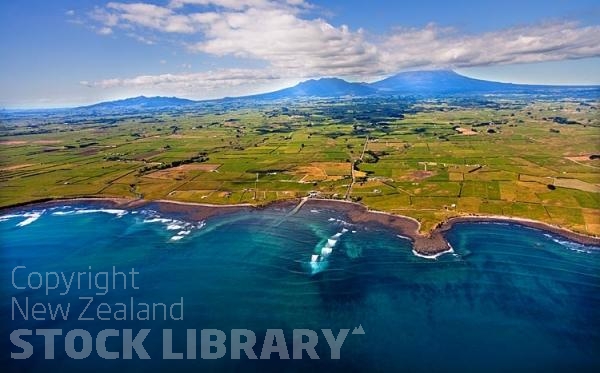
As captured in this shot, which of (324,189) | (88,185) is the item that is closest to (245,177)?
(324,189)

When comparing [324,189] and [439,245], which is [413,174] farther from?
[439,245]

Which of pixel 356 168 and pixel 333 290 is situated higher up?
pixel 356 168

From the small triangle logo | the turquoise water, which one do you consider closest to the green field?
the turquoise water

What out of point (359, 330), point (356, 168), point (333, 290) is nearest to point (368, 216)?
point (333, 290)

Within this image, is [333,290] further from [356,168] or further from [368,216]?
[356,168]

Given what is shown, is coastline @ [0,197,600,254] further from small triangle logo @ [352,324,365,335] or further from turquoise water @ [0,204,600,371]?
small triangle logo @ [352,324,365,335]

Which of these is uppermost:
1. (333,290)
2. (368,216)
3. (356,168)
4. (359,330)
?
(356,168)
